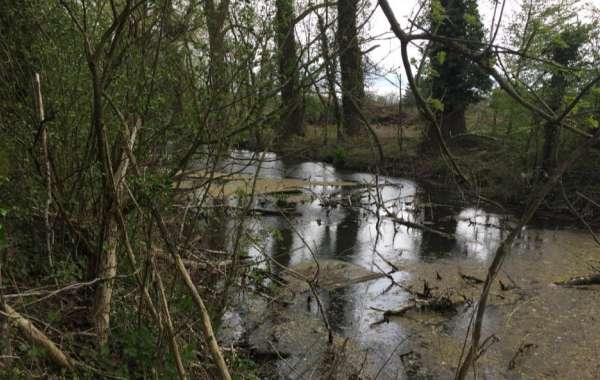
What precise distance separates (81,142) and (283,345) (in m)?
2.21

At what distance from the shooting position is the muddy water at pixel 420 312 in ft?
13.4

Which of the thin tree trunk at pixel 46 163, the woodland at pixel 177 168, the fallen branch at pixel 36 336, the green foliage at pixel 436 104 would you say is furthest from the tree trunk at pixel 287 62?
the fallen branch at pixel 36 336

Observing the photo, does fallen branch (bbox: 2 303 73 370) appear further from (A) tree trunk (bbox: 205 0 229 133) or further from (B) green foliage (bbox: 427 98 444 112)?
(B) green foliage (bbox: 427 98 444 112)

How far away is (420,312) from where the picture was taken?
515 cm

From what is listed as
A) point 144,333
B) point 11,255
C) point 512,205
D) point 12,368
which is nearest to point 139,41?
point 11,255

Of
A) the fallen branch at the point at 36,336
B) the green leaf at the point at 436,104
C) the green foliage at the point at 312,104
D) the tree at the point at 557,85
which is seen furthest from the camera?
the tree at the point at 557,85

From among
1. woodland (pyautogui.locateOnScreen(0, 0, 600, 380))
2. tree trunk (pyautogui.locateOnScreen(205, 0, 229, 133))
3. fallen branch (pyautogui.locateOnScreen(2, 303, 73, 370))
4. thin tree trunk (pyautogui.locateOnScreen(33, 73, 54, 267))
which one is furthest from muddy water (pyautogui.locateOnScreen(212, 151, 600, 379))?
fallen branch (pyautogui.locateOnScreen(2, 303, 73, 370))

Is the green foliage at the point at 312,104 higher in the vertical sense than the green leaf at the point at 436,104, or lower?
higher

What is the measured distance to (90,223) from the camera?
3504mm

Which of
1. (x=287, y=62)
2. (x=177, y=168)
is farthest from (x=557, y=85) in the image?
(x=177, y=168)

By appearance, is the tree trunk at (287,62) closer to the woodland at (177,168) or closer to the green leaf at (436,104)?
the woodland at (177,168)

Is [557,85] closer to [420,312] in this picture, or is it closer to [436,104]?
[420,312]

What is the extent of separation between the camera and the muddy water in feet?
13.4

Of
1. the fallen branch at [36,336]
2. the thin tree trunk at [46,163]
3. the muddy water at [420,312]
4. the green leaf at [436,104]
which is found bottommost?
the muddy water at [420,312]
